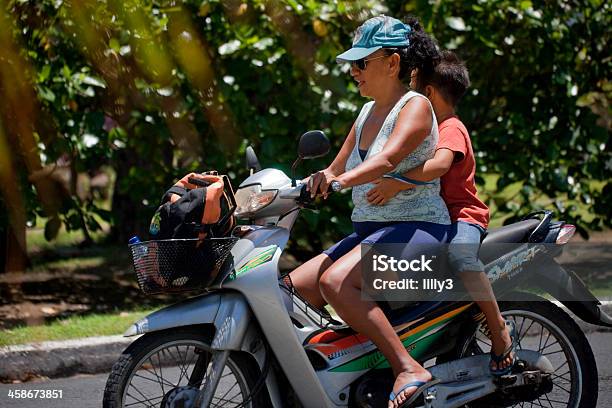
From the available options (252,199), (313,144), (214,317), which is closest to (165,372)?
(214,317)

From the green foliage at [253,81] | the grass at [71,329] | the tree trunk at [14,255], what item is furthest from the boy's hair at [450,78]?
the tree trunk at [14,255]

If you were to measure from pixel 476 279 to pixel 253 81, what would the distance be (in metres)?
3.68

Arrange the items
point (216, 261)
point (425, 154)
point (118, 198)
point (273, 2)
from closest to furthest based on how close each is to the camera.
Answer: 1. point (216, 261)
2. point (425, 154)
3. point (273, 2)
4. point (118, 198)

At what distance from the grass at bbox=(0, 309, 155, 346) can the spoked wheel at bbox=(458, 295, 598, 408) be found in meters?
2.50

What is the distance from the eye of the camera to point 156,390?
4.26m

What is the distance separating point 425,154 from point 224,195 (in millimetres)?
809

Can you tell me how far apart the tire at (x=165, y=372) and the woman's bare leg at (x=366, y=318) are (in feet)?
1.33

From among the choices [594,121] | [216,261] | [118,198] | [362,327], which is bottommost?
[118,198]

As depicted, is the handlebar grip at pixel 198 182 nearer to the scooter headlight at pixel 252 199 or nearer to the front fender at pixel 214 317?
the scooter headlight at pixel 252 199

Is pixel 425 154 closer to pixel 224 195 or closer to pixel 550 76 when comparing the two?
pixel 224 195

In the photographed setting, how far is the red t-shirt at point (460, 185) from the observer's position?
440cm

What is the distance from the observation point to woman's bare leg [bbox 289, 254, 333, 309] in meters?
4.39

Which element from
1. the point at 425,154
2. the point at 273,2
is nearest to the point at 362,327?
the point at 425,154

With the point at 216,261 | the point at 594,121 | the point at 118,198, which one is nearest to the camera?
Answer: the point at 216,261
